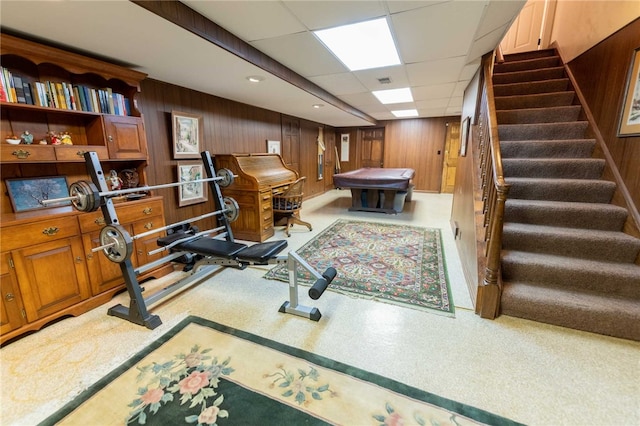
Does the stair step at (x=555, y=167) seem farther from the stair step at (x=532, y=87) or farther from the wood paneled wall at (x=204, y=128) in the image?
the wood paneled wall at (x=204, y=128)

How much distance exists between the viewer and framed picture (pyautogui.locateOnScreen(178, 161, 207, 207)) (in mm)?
3535

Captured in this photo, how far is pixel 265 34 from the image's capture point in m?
2.27

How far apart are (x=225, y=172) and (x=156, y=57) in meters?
1.19

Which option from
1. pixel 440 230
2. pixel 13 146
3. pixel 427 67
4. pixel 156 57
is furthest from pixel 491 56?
pixel 13 146

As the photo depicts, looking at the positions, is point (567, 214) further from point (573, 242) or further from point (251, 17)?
point (251, 17)

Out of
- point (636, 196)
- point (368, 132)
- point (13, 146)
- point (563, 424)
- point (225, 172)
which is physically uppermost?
point (368, 132)

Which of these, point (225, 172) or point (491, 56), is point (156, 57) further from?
point (491, 56)

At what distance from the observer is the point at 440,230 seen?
4.36 meters

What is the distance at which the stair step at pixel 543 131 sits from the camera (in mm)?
3012

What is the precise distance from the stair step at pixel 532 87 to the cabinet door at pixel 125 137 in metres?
4.59

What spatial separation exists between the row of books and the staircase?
391 cm

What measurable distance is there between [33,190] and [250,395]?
2.43 metres

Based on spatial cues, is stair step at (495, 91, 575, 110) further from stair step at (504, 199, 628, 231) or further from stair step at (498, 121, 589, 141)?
stair step at (504, 199, 628, 231)

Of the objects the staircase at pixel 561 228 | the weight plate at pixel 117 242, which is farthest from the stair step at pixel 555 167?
the weight plate at pixel 117 242
